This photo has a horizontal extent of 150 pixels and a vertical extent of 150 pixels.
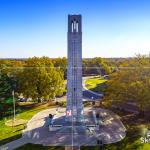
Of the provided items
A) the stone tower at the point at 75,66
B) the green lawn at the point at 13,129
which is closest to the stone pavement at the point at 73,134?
the green lawn at the point at 13,129

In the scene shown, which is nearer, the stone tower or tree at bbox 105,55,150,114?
the stone tower

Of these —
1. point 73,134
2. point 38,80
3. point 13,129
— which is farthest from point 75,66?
point 38,80

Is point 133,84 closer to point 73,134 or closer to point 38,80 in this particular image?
point 73,134

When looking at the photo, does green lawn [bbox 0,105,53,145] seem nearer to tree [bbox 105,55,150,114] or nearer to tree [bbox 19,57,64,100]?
tree [bbox 19,57,64,100]

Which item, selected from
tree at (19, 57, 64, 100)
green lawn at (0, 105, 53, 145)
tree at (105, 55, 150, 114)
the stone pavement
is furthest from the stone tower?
tree at (19, 57, 64, 100)

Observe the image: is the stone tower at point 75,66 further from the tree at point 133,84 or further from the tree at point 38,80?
the tree at point 38,80

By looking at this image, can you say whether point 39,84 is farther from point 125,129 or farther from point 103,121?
point 125,129

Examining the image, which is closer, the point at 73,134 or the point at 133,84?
the point at 73,134

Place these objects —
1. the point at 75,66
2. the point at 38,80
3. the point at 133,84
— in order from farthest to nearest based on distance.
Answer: the point at 38,80, the point at 133,84, the point at 75,66

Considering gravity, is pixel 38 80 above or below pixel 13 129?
above

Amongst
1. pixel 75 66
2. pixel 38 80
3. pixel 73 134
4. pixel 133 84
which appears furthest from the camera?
pixel 38 80
